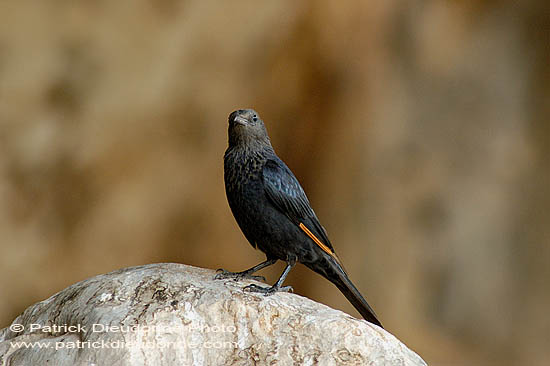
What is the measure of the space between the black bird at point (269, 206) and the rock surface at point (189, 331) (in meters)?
0.45

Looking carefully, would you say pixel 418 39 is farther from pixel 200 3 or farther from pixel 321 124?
pixel 200 3

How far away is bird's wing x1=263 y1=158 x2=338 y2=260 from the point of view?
156 inches

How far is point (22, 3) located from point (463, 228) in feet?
14.9

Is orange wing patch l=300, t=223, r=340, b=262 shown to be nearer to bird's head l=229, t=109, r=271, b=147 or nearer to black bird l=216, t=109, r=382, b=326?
black bird l=216, t=109, r=382, b=326

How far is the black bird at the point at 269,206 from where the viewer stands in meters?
3.97

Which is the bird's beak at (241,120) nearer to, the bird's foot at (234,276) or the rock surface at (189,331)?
the bird's foot at (234,276)

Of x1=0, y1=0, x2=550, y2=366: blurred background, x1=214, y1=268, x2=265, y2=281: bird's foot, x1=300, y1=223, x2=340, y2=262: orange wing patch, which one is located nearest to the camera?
x1=214, y1=268, x2=265, y2=281: bird's foot

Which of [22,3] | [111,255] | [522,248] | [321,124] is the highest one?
[22,3]

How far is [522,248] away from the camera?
A: 6.40 metres

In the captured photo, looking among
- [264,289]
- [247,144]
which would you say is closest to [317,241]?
[264,289]

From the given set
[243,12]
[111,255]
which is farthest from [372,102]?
[111,255]

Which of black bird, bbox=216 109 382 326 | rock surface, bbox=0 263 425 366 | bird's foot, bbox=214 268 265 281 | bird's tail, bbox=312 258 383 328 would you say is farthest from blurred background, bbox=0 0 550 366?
rock surface, bbox=0 263 425 366

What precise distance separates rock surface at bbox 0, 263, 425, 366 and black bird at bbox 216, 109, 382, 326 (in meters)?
0.45

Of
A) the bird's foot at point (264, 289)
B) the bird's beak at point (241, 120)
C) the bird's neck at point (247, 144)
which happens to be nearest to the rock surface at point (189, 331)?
the bird's foot at point (264, 289)
